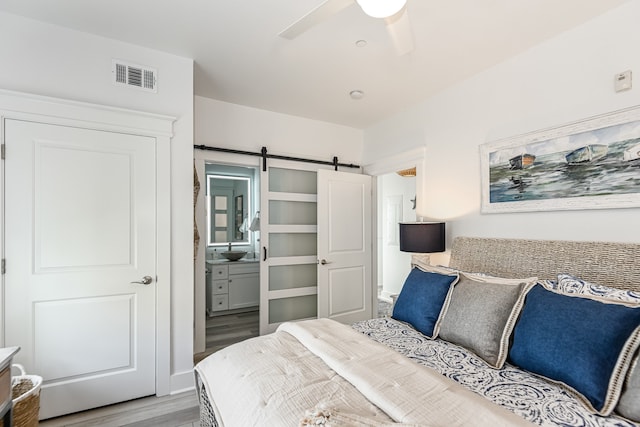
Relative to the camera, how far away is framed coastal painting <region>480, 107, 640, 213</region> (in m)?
1.95

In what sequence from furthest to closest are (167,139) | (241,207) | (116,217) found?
(241,207) → (167,139) → (116,217)

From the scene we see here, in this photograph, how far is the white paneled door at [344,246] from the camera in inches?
151

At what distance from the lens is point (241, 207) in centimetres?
551

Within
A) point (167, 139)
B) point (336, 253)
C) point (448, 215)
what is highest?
point (167, 139)

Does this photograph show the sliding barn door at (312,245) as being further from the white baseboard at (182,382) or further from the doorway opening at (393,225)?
the doorway opening at (393,225)

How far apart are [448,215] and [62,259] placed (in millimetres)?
3145

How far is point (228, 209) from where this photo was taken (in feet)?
18.0

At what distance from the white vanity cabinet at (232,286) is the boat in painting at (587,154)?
4.04m

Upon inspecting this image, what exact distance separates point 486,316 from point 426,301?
390 millimetres

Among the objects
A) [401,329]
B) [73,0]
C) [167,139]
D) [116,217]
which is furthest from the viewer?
[167,139]

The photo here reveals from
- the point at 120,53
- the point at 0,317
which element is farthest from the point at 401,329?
the point at 120,53

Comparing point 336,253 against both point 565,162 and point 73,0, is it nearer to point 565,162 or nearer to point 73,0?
point 565,162

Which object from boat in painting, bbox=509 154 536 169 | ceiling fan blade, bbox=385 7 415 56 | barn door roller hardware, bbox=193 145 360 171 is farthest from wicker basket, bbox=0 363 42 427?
boat in painting, bbox=509 154 536 169

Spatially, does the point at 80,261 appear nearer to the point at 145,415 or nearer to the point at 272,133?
the point at 145,415
